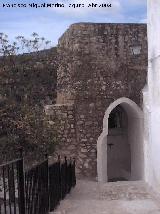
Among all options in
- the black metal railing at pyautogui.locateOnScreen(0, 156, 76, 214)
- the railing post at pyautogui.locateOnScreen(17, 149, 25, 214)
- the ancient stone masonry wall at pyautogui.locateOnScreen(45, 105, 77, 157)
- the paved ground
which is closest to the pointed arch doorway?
the ancient stone masonry wall at pyautogui.locateOnScreen(45, 105, 77, 157)

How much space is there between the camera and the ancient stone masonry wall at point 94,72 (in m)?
13.7

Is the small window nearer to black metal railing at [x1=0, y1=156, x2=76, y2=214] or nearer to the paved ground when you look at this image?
the paved ground

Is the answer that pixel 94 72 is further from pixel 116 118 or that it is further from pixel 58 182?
pixel 58 182

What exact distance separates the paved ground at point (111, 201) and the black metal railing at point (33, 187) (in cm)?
32

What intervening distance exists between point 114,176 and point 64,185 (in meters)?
8.54

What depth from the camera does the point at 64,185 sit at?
9.37 meters

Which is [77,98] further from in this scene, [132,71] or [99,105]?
[132,71]

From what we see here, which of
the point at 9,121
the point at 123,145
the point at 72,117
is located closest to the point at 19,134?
the point at 9,121

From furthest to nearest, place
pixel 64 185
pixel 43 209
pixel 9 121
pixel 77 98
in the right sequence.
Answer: pixel 77 98 → pixel 64 185 → pixel 9 121 → pixel 43 209

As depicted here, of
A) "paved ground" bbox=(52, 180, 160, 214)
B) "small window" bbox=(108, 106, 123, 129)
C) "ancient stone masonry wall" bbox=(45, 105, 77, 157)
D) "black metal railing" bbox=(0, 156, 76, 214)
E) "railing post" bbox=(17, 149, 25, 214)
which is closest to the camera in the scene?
"black metal railing" bbox=(0, 156, 76, 214)

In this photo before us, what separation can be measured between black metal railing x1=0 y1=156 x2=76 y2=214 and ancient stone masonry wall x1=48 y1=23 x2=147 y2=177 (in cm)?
435

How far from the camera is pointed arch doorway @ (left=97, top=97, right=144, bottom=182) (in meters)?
13.9

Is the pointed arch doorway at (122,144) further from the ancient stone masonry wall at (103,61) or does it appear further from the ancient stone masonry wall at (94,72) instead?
the ancient stone masonry wall at (103,61)

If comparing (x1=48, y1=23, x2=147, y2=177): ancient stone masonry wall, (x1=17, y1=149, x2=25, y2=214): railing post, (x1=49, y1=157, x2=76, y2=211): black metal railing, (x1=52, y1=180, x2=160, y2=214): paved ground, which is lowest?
(x1=52, y1=180, x2=160, y2=214): paved ground
